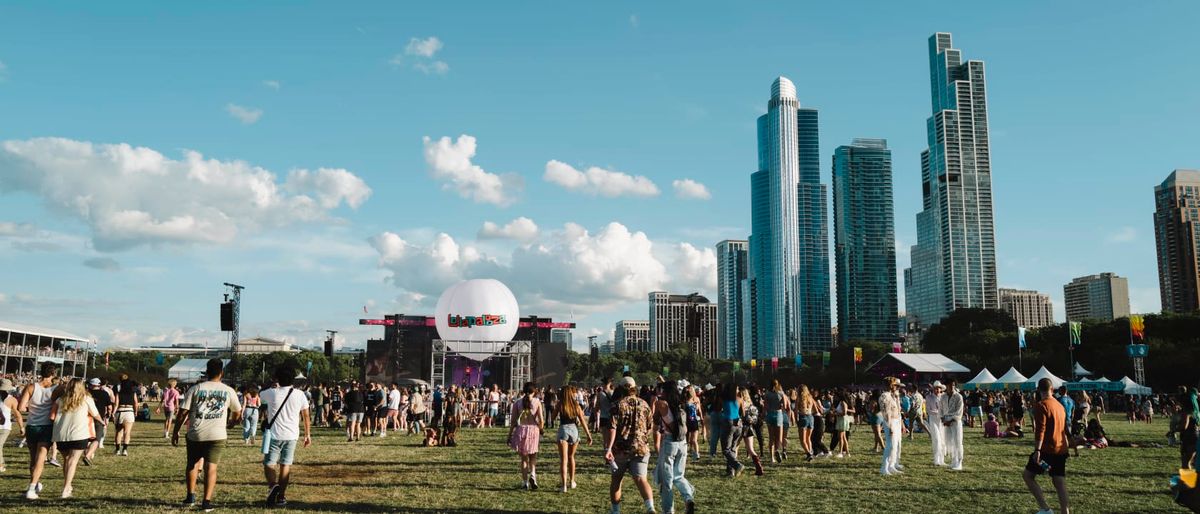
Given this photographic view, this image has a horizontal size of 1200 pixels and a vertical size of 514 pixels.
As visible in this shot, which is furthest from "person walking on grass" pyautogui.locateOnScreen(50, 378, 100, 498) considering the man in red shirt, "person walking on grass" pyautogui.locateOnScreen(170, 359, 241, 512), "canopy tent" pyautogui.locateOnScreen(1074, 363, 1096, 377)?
"canopy tent" pyautogui.locateOnScreen(1074, 363, 1096, 377)

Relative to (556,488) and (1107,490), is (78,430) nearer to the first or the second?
(556,488)

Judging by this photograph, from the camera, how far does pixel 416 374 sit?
239ft

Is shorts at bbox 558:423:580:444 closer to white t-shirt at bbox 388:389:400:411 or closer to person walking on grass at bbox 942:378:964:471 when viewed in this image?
person walking on grass at bbox 942:378:964:471

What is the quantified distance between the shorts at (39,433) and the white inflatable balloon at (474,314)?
35136 millimetres

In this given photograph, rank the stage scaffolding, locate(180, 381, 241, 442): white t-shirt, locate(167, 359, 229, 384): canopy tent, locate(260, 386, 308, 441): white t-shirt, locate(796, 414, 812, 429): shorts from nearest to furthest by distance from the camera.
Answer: locate(180, 381, 241, 442): white t-shirt < locate(260, 386, 308, 441): white t-shirt < locate(796, 414, 812, 429): shorts < the stage scaffolding < locate(167, 359, 229, 384): canopy tent

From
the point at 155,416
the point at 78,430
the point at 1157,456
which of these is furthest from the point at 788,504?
the point at 155,416

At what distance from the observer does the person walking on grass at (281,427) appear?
31.7ft

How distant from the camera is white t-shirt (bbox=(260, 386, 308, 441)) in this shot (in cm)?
966

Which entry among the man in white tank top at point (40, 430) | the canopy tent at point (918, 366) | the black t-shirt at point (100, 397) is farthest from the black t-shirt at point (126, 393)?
the canopy tent at point (918, 366)

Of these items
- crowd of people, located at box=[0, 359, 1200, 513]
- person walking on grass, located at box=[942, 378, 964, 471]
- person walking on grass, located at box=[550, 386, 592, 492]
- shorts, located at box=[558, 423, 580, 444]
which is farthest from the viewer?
person walking on grass, located at box=[942, 378, 964, 471]

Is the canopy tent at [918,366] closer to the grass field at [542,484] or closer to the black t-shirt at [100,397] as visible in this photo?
the grass field at [542,484]

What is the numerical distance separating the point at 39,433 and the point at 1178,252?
228 metres

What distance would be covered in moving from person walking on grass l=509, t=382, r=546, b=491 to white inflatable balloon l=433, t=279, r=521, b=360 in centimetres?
3372

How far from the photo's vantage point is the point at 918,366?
222 ft
